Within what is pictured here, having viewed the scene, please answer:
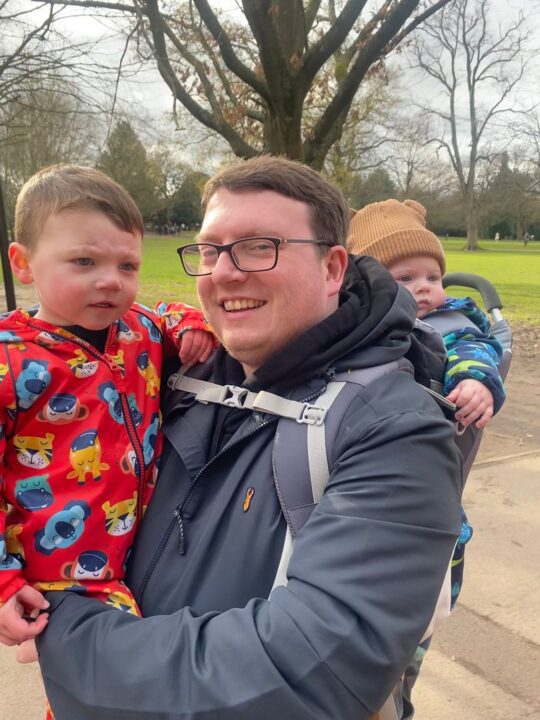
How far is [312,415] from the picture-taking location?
4.52 ft

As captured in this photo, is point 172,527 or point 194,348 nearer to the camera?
point 172,527

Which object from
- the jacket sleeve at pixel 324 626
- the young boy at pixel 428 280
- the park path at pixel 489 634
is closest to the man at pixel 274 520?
the jacket sleeve at pixel 324 626

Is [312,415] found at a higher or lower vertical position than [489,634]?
higher

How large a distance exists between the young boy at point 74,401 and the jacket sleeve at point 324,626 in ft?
0.81

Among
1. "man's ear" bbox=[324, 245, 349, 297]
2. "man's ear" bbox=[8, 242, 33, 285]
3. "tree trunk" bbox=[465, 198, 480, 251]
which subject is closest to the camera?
"man's ear" bbox=[324, 245, 349, 297]

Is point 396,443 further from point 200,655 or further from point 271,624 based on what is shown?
point 200,655

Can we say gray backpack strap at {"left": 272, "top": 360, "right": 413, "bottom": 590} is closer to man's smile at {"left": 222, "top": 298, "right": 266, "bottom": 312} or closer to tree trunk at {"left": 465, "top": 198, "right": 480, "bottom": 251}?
man's smile at {"left": 222, "top": 298, "right": 266, "bottom": 312}

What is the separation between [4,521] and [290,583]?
2.45 feet

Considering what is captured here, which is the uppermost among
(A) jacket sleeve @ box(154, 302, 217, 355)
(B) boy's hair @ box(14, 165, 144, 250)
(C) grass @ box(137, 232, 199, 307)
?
(B) boy's hair @ box(14, 165, 144, 250)

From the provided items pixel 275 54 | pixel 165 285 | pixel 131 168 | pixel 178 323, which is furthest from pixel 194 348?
pixel 131 168

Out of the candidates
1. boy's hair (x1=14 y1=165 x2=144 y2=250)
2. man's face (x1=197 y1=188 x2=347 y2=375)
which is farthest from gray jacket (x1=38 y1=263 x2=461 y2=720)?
boy's hair (x1=14 y1=165 x2=144 y2=250)

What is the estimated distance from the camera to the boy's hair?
171 centimetres

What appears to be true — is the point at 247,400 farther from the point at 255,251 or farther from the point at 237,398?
the point at 255,251

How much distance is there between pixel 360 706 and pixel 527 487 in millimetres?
3849
